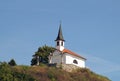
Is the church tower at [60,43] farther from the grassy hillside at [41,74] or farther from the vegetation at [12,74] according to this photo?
the vegetation at [12,74]

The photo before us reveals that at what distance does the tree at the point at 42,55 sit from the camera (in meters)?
115

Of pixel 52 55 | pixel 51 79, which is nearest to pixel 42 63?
pixel 52 55

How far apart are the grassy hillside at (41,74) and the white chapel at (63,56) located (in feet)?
8.82

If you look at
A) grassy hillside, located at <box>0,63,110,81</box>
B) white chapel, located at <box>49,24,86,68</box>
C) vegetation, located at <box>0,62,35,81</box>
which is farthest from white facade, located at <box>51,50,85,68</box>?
vegetation, located at <box>0,62,35,81</box>

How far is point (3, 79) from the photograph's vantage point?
98250mm

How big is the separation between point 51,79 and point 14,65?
944 centimetres

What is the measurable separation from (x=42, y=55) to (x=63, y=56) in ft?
19.0

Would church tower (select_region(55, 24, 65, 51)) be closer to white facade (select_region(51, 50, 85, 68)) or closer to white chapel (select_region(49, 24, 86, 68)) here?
white chapel (select_region(49, 24, 86, 68))

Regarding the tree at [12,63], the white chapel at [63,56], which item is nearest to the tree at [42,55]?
the white chapel at [63,56]

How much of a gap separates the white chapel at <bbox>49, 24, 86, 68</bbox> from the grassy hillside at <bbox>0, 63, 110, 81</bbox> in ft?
8.82

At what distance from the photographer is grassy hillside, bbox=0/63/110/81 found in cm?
10038

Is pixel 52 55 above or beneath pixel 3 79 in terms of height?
above

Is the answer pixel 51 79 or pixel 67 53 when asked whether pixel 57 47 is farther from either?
pixel 51 79

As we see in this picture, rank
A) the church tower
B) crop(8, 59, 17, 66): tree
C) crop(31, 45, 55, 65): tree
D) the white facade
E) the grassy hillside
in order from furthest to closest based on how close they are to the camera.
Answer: crop(31, 45, 55, 65): tree → the church tower → the white facade → crop(8, 59, 17, 66): tree → the grassy hillside
